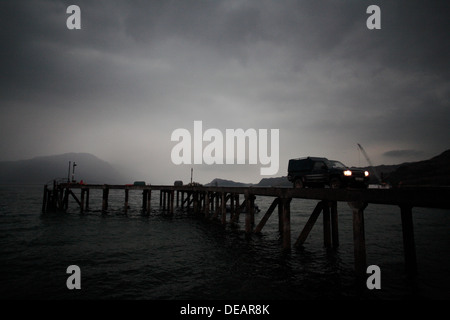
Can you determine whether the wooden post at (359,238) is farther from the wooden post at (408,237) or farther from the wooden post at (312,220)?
the wooden post at (312,220)

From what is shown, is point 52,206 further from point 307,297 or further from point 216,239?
point 307,297

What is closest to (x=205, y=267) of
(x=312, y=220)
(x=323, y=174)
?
(x=312, y=220)

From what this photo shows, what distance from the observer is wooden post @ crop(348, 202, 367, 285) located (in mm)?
8508

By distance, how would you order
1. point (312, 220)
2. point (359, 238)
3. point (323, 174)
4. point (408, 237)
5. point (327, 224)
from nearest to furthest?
point (359, 238) < point (408, 237) < point (323, 174) < point (312, 220) < point (327, 224)

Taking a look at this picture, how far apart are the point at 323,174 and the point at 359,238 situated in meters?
4.56

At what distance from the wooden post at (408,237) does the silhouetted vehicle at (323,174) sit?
98.4 inches

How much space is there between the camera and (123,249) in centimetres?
1530

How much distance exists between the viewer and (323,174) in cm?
1262

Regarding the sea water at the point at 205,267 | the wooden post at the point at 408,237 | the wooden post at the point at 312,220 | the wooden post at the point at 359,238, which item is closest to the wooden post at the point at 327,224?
the sea water at the point at 205,267

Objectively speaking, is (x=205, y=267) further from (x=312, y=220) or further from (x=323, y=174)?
(x=323, y=174)

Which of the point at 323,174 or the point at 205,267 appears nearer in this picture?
A: the point at 205,267

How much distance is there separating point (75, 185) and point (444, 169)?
163022mm

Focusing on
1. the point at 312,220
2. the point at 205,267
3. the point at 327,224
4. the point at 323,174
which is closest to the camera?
the point at 205,267

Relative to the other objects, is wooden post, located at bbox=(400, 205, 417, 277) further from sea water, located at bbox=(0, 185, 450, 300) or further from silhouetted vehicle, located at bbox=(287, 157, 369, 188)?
silhouetted vehicle, located at bbox=(287, 157, 369, 188)
